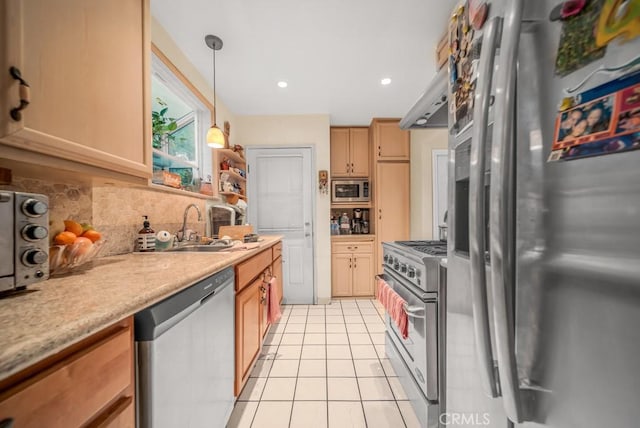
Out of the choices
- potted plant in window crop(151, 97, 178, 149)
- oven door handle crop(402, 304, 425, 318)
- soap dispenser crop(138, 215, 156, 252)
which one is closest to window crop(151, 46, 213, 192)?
potted plant in window crop(151, 97, 178, 149)

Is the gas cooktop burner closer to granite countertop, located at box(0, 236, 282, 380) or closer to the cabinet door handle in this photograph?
granite countertop, located at box(0, 236, 282, 380)

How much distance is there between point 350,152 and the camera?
3.70 meters

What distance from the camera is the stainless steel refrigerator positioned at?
35 cm

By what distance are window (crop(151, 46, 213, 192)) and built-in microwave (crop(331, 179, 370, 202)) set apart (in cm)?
189

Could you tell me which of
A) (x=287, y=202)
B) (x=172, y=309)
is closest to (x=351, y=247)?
(x=287, y=202)

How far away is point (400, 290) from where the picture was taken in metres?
1.48

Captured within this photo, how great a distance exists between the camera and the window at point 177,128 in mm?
1882

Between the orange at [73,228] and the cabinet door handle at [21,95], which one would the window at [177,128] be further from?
the cabinet door handle at [21,95]

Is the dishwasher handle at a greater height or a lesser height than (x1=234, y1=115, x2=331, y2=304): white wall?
lesser

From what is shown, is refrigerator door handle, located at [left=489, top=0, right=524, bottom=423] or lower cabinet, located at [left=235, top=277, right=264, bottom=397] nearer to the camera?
refrigerator door handle, located at [left=489, top=0, right=524, bottom=423]

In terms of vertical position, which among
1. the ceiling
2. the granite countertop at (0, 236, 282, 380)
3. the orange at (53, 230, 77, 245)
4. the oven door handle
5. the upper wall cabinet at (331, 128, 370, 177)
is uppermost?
the ceiling

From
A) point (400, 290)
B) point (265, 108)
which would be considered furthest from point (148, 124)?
point (265, 108)

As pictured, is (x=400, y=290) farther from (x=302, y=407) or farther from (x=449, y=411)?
(x=302, y=407)

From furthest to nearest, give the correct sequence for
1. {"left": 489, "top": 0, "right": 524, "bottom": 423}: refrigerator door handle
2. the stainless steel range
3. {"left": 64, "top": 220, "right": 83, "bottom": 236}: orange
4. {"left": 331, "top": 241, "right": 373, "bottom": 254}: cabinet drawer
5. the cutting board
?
1. {"left": 331, "top": 241, "right": 373, "bottom": 254}: cabinet drawer
2. the cutting board
3. the stainless steel range
4. {"left": 64, "top": 220, "right": 83, "bottom": 236}: orange
5. {"left": 489, "top": 0, "right": 524, "bottom": 423}: refrigerator door handle
